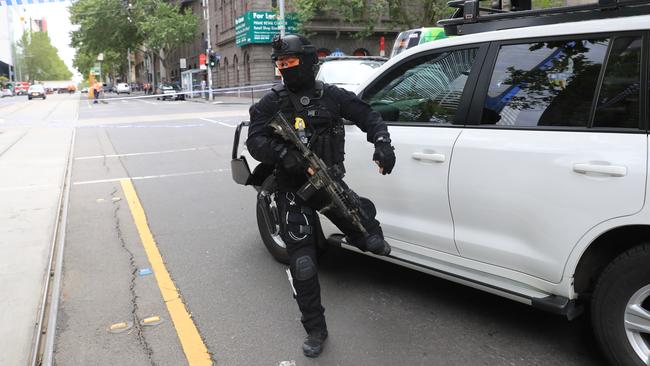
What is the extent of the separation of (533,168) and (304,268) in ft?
4.35

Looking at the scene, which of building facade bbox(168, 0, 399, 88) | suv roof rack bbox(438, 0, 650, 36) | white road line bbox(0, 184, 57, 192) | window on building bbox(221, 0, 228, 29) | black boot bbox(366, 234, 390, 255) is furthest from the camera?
window on building bbox(221, 0, 228, 29)

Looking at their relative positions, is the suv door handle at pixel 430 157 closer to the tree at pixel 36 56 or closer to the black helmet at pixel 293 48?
the black helmet at pixel 293 48

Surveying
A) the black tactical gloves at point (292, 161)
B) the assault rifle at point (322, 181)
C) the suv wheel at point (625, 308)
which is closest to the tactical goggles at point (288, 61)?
the assault rifle at point (322, 181)

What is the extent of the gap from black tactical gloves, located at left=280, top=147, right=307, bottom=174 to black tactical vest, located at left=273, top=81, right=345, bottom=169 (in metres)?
0.15

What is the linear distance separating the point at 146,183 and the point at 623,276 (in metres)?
7.14

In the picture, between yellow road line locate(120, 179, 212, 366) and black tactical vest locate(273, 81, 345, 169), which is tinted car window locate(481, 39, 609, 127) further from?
yellow road line locate(120, 179, 212, 366)

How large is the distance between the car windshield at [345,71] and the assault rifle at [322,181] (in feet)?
27.5

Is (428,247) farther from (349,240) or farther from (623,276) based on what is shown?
(623,276)

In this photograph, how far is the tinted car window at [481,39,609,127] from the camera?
9.37ft

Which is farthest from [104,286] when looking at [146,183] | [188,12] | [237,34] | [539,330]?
[188,12]

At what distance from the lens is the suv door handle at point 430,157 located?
332 cm

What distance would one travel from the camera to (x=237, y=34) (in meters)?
41.1

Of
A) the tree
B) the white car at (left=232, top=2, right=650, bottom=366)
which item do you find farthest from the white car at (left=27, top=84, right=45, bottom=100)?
the tree

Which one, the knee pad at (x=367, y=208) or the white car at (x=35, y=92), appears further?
the white car at (x=35, y=92)
